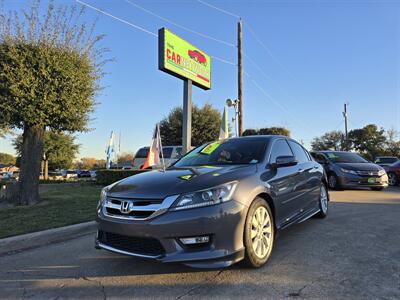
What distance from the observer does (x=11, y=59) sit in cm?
891

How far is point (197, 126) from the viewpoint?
104 ft

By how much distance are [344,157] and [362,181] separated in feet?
4.63

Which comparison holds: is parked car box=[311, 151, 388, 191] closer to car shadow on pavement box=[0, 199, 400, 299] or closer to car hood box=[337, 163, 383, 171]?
car hood box=[337, 163, 383, 171]

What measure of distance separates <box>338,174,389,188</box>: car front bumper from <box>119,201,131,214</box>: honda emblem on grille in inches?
390

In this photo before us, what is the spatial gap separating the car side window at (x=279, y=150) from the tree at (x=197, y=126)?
25.2 meters

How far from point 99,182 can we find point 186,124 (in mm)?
4776

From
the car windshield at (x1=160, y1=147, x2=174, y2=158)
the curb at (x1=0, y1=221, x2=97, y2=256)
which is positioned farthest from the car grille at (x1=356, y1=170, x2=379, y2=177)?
the curb at (x1=0, y1=221, x2=97, y2=256)

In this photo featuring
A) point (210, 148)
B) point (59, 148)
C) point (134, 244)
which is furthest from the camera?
point (59, 148)

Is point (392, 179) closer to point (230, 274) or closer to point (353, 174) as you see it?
point (353, 174)

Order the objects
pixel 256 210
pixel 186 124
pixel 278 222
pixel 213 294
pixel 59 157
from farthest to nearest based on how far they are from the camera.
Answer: pixel 59 157 < pixel 186 124 < pixel 278 222 < pixel 256 210 < pixel 213 294

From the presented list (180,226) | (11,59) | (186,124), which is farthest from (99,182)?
(180,226)

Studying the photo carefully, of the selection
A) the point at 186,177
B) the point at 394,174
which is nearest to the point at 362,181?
the point at 394,174

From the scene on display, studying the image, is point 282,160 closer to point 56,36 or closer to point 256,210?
point 256,210

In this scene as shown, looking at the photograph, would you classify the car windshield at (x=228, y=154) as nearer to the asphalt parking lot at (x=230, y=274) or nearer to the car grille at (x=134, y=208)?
the asphalt parking lot at (x=230, y=274)
